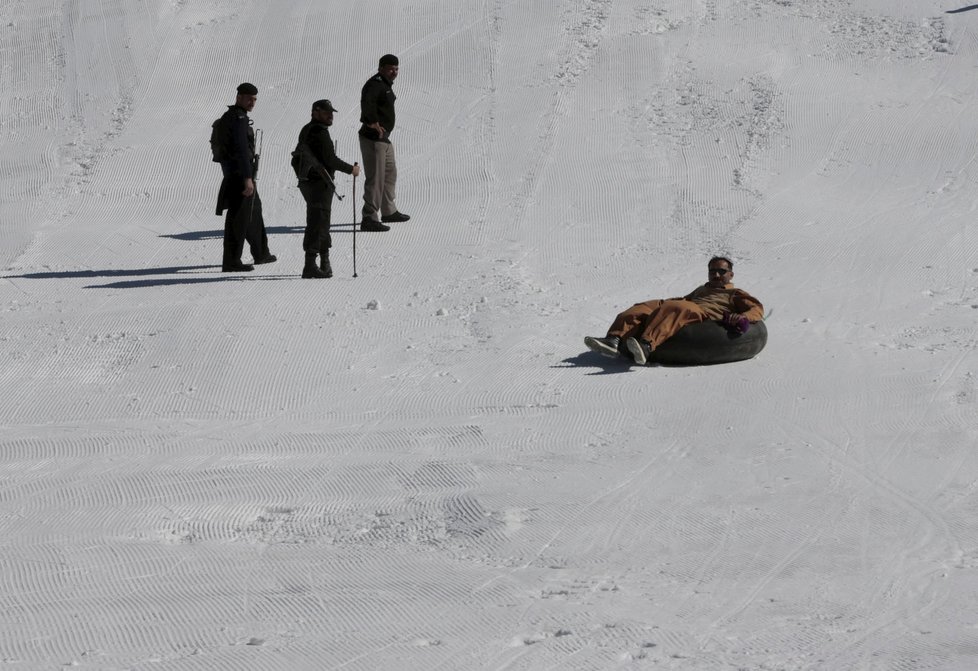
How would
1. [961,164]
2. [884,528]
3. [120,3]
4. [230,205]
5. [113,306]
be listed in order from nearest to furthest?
[884,528] < [113,306] < [230,205] < [961,164] < [120,3]

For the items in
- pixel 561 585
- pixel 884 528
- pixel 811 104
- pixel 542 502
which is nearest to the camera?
pixel 561 585

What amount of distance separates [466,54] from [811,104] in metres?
4.01

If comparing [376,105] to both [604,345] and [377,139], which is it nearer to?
[377,139]

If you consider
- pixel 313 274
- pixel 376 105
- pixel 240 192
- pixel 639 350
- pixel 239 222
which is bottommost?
pixel 639 350

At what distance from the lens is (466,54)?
624 inches

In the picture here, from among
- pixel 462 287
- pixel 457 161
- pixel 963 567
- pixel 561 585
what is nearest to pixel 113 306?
pixel 462 287

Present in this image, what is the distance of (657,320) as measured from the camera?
904cm

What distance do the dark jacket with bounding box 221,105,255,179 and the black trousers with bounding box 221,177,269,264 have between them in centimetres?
10

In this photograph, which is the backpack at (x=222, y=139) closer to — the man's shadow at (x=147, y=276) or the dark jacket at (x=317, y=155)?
the dark jacket at (x=317, y=155)

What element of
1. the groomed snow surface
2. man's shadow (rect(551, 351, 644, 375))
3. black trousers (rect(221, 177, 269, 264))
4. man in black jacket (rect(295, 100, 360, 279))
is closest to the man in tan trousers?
man's shadow (rect(551, 351, 644, 375))

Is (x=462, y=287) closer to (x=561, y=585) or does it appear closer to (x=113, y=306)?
(x=113, y=306)

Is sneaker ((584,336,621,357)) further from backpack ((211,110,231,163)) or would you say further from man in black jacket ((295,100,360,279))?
backpack ((211,110,231,163))

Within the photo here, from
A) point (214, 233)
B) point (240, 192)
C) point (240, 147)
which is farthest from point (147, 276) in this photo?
point (240, 147)

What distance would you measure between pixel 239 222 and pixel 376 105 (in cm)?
171
